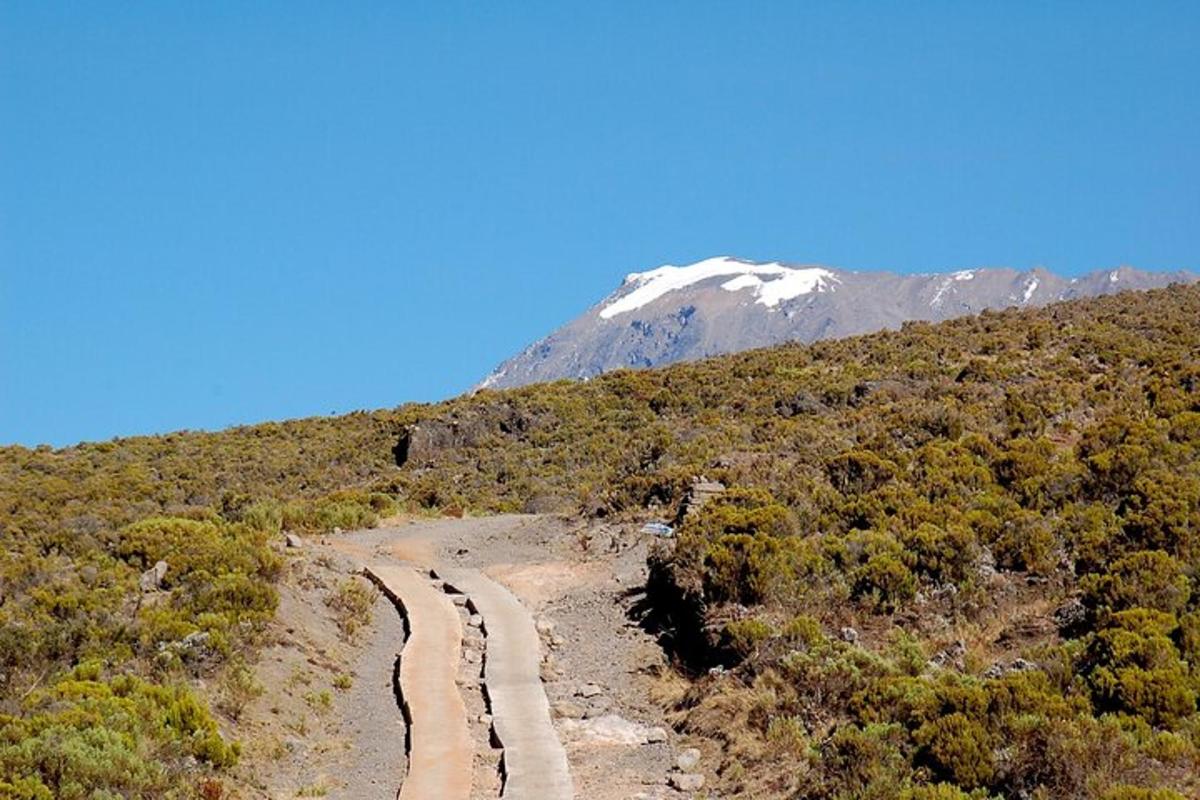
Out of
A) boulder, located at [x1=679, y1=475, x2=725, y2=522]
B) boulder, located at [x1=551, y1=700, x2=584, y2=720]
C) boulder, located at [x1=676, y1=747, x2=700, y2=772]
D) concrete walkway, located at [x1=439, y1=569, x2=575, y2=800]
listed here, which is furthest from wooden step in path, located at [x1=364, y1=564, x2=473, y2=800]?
boulder, located at [x1=679, y1=475, x2=725, y2=522]

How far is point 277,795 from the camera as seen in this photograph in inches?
414

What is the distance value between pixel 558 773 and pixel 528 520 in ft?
55.3

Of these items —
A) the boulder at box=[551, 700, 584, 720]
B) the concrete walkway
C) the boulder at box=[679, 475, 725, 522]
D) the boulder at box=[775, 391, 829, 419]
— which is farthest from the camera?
the boulder at box=[775, 391, 829, 419]

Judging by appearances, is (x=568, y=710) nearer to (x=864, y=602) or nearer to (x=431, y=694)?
(x=431, y=694)

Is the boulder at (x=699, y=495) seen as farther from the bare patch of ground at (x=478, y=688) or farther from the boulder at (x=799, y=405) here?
the boulder at (x=799, y=405)

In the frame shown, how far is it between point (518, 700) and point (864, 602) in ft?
15.0

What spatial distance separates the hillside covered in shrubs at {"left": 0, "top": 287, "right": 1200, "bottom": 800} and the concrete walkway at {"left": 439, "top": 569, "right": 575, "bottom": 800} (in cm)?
172

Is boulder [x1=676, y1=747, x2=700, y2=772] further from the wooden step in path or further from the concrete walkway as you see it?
the wooden step in path

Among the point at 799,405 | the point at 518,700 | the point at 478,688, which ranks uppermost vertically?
the point at 799,405

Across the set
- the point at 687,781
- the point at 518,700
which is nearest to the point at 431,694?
the point at 518,700

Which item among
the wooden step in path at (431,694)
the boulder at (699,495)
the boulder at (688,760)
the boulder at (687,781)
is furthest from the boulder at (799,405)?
the boulder at (687,781)

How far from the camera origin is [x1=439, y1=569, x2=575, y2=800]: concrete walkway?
34.9ft

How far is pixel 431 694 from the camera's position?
13469 mm

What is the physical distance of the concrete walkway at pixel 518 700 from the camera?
34.9 ft
